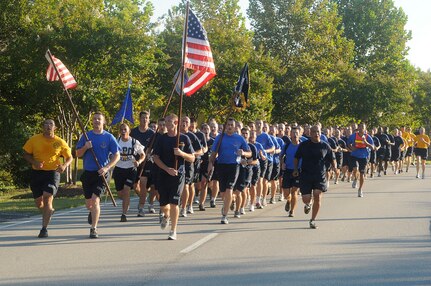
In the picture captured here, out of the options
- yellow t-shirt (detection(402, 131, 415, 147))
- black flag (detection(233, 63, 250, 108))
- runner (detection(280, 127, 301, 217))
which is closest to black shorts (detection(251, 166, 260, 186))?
runner (detection(280, 127, 301, 217))

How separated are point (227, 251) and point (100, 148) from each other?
2.87 m

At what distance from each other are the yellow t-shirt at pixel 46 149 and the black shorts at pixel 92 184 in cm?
50

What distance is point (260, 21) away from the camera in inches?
2203

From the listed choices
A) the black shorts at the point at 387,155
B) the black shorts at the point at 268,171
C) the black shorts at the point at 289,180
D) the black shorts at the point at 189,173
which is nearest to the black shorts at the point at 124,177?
the black shorts at the point at 189,173

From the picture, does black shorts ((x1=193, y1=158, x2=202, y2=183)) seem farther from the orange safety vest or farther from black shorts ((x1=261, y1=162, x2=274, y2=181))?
the orange safety vest

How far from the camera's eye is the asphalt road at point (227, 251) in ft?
29.2

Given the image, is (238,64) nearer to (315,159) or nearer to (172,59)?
(172,59)

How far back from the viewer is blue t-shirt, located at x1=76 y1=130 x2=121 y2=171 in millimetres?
12570

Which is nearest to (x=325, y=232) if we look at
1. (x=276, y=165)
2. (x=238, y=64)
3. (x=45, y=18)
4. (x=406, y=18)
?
(x=276, y=165)

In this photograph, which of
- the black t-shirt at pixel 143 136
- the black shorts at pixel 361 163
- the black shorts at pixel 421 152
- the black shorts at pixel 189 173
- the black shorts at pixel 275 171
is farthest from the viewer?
the black shorts at pixel 421 152

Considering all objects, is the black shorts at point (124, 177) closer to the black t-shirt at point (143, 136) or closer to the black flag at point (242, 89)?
the black t-shirt at point (143, 136)

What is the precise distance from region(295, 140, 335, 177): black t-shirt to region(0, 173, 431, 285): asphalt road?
3.21ft

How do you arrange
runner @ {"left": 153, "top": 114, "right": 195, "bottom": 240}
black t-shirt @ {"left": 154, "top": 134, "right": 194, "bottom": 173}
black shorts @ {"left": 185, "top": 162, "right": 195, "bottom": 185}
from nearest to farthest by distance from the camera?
1. runner @ {"left": 153, "top": 114, "right": 195, "bottom": 240}
2. black t-shirt @ {"left": 154, "top": 134, "right": 194, "bottom": 173}
3. black shorts @ {"left": 185, "top": 162, "right": 195, "bottom": 185}

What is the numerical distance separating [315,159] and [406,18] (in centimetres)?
6000
